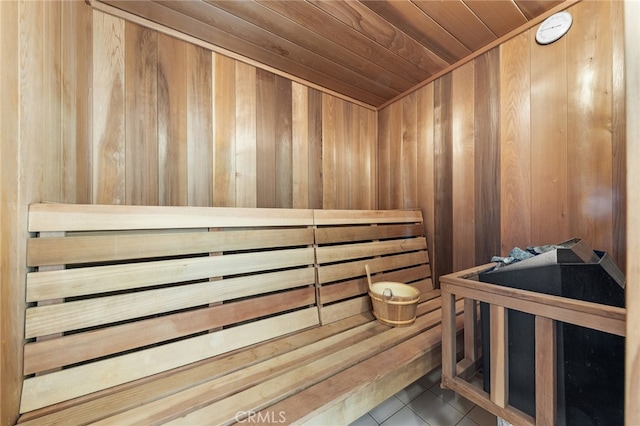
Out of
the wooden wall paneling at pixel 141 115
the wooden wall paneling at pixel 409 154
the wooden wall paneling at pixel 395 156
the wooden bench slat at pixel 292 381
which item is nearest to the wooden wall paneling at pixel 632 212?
the wooden bench slat at pixel 292 381

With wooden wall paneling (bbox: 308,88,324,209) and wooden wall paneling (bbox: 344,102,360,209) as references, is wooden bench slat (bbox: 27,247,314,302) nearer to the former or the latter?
wooden wall paneling (bbox: 308,88,324,209)

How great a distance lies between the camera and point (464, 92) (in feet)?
5.06

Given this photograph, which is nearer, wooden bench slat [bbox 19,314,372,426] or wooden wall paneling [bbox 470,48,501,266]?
wooden bench slat [bbox 19,314,372,426]

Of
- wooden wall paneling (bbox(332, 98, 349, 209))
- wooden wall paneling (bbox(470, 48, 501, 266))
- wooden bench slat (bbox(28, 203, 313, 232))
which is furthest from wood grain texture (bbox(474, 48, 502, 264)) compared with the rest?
wooden bench slat (bbox(28, 203, 313, 232))

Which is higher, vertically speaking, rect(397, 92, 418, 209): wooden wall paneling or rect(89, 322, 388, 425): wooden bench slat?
rect(397, 92, 418, 209): wooden wall paneling

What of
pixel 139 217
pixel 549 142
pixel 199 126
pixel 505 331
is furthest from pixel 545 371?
pixel 199 126

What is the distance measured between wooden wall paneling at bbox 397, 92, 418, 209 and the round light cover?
740 mm

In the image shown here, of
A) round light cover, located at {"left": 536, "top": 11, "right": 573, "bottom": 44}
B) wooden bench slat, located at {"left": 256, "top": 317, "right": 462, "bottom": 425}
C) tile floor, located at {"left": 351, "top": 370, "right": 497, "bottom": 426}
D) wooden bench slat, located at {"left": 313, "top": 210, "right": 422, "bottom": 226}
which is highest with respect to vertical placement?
round light cover, located at {"left": 536, "top": 11, "right": 573, "bottom": 44}

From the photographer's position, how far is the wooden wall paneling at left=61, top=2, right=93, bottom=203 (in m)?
0.93

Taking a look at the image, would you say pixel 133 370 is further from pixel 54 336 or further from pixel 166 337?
pixel 54 336

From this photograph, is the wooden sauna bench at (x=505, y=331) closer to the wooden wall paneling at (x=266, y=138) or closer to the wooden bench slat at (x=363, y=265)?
the wooden bench slat at (x=363, y=265)

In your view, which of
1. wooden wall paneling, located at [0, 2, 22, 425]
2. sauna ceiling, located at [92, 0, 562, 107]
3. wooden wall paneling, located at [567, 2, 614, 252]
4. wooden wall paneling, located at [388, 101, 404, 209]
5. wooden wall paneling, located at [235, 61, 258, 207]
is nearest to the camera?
wooden wall paneling, located at [0, 2, 22, 425]

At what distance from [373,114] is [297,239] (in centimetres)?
149

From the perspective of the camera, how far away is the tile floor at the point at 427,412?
1.07 m
